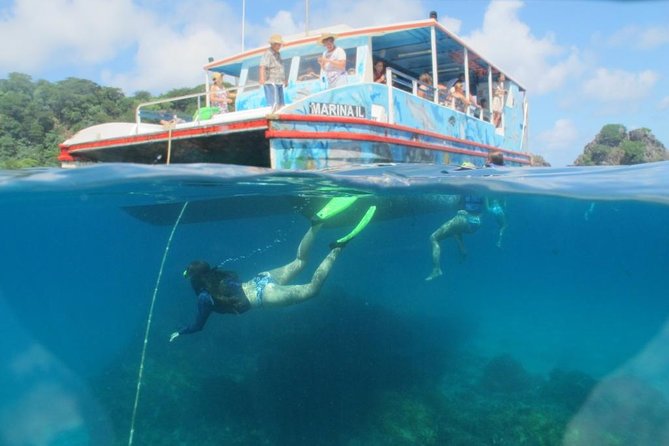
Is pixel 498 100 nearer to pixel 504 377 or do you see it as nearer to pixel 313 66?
pixel 313 66

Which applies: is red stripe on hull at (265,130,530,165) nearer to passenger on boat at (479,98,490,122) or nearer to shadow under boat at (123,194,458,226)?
shadow under boat at (123,194,458,226)

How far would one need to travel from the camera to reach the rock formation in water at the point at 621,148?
4028 centimetres

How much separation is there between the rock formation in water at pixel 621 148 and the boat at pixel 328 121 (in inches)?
1232

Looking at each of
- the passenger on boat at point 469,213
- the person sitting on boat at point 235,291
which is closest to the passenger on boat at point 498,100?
the passenger on boat at point 469,213

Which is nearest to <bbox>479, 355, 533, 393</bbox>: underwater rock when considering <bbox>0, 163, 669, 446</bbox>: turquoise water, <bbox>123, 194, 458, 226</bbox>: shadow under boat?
<bbox>0, 163, 669, 446</bbox>: turquoise water

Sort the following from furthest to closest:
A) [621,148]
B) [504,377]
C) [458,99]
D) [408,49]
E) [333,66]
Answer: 1. [621,148]
2. [458,99]
3. [408,49]
4. [504,377]
5. [333,66]

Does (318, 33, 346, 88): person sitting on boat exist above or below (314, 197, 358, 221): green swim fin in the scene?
above

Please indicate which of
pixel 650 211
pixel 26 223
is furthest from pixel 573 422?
pixel 26 223

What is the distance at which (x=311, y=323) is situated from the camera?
693 inches

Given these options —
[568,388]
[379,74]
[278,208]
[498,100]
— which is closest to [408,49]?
[379,74]

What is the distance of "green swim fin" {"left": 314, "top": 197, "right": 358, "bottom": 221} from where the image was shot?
10300 millimetres

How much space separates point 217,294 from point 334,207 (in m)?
3.84

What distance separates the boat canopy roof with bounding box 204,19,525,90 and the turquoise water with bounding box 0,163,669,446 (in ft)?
13.2

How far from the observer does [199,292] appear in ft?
25.9
